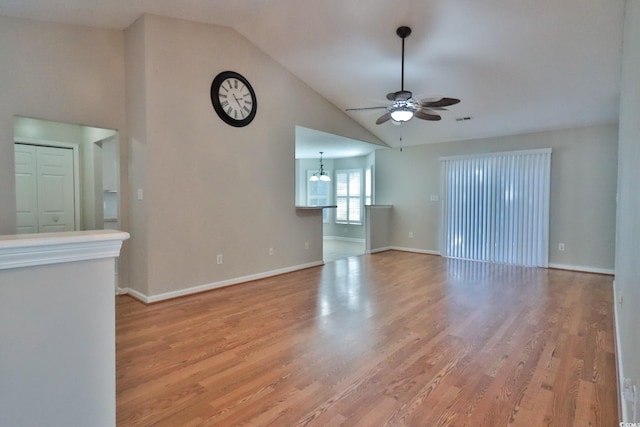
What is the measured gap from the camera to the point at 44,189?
472cm

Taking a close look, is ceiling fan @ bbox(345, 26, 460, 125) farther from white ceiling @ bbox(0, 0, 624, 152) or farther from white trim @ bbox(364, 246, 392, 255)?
white trim @ bbox(364, 246, 392, 255)

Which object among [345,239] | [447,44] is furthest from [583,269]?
[345,239]

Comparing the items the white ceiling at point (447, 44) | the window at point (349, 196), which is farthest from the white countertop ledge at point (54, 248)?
the window at point (349, 196)

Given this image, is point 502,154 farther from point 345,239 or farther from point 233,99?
point 233,99

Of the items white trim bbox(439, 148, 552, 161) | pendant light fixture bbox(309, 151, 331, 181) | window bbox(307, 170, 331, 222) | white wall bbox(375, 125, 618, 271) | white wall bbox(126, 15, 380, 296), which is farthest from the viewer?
window bbox(307, 170, 331, 222)

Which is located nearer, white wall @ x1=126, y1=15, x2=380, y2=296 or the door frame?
white wall @ x1=126, y1=15, x2=380, y2=296

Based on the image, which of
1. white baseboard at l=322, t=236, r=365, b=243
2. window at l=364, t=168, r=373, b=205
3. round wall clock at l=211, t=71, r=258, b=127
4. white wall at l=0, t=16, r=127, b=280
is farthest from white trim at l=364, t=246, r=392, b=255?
white wall at l=0, t=16, r=127, b=280

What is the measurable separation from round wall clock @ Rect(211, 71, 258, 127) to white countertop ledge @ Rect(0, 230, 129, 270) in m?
3.20

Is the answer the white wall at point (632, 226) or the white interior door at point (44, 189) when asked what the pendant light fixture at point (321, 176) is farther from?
the white wall at point (632, 226)

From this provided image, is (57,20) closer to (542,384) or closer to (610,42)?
(542,384)

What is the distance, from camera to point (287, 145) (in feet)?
16.5

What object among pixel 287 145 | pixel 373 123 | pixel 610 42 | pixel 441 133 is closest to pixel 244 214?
pixel 287 145

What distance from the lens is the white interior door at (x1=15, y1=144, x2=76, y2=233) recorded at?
4.53m

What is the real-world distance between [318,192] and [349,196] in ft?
3.28
